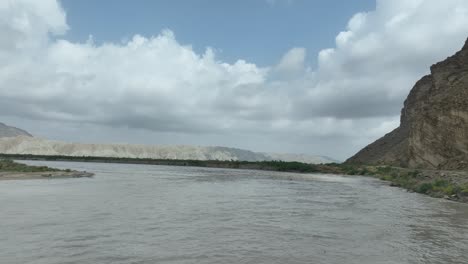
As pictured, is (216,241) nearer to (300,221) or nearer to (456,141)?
(300,221)

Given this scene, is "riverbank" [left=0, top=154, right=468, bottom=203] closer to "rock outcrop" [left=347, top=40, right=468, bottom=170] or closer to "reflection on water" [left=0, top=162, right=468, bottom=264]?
"rock outcrop" [left=347, top=40, right=468, bottom=170]

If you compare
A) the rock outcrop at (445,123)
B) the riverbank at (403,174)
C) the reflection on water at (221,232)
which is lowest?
the reflection on water at (221,232)

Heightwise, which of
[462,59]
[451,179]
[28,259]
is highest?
[462,59]

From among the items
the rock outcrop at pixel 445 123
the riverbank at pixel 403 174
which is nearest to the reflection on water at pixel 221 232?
the riverbank at pixel 403 174

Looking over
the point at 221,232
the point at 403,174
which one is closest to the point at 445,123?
the point at 403,174

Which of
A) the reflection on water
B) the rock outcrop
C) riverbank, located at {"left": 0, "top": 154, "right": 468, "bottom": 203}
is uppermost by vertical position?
the rock outcrop

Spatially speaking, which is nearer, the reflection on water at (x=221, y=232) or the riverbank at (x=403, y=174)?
the reflection on water at (x=221, y=232)

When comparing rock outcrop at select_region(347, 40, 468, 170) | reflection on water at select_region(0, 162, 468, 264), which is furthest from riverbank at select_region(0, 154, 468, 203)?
reflection on water at select_region(0, 162, 468, 264)

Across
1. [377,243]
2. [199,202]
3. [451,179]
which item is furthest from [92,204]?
[451,179]

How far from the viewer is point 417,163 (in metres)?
71.9

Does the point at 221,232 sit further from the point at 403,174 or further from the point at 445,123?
the point at 445,123

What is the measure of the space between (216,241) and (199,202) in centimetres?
1261

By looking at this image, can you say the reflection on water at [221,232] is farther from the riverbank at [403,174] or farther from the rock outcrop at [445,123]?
the rock outcrop at [445,123]

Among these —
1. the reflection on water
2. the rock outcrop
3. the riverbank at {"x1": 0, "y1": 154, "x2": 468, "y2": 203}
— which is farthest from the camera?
the rock outcrop
